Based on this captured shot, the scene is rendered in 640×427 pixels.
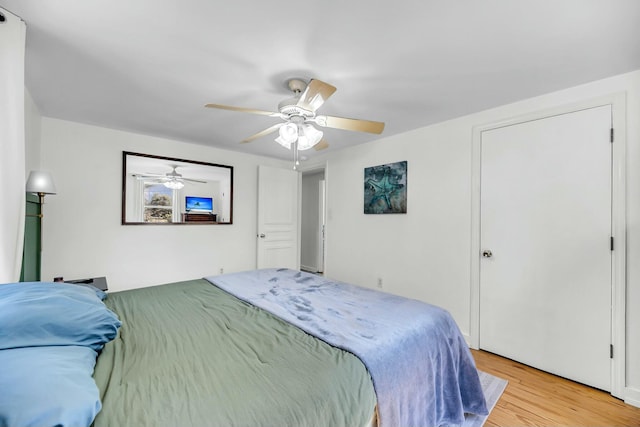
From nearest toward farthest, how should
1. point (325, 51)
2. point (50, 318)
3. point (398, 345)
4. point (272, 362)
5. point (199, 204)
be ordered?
1. point (50, 318)
2. point (272, 362)
3. point (398, 345)
4. point (325, 51)
5. point (199, 204)

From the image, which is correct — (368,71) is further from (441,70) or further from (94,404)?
(94,404)

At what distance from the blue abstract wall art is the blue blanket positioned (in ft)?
5.15

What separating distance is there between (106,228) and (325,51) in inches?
126

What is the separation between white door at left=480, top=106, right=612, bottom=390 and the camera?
201 cm

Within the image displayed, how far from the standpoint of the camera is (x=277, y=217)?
453cm

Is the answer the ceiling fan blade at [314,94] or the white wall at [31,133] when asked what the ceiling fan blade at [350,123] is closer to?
the ceiling fan blade at [314,94]

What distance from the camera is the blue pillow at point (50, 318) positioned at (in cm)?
90

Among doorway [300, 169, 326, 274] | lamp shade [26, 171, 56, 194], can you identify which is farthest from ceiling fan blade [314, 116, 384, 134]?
doorway [300, 169, 326, 274]

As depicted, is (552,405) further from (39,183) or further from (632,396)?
(39,183)

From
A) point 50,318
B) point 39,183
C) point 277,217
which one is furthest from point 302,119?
point 277,217

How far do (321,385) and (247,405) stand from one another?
0.28 meters

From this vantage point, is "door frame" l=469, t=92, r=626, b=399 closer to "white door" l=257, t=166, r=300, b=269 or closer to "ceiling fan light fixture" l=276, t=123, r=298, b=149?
"ceiling fan light fixture" l=276, t=123, r=298, b=149

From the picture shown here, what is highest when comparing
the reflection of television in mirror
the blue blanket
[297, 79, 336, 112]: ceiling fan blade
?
[297, 79, 336, 112]: ceiling fan blade

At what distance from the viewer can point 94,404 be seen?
2.41 ft
